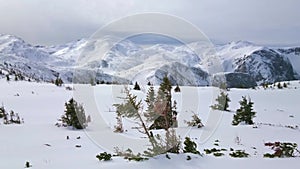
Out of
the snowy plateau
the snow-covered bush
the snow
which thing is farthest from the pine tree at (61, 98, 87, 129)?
the snow-covered bush

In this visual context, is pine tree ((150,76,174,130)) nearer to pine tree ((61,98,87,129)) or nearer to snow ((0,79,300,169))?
snow ((0,79,300,169))

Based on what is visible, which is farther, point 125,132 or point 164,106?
point 125,132

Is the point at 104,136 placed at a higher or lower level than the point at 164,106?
lower

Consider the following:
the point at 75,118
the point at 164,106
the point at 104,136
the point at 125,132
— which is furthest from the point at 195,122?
the point at 164,106

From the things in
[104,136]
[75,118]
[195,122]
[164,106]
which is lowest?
[104,136]

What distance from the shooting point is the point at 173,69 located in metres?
15.4

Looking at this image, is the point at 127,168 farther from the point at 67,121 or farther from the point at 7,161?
the point at 67,121

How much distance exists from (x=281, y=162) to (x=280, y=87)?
19.5 metres

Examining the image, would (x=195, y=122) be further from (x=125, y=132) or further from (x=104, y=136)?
(x=104, y=136)

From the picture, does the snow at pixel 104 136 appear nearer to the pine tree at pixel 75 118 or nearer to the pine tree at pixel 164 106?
the pine tree at pixel 75 118

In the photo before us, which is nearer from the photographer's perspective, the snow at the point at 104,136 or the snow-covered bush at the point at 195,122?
the snow at the point at 104,136

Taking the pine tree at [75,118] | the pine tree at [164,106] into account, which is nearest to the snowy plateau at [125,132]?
the pine tree at [75,118]

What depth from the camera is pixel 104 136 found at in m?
10.8

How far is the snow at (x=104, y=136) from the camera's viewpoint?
301 inches
